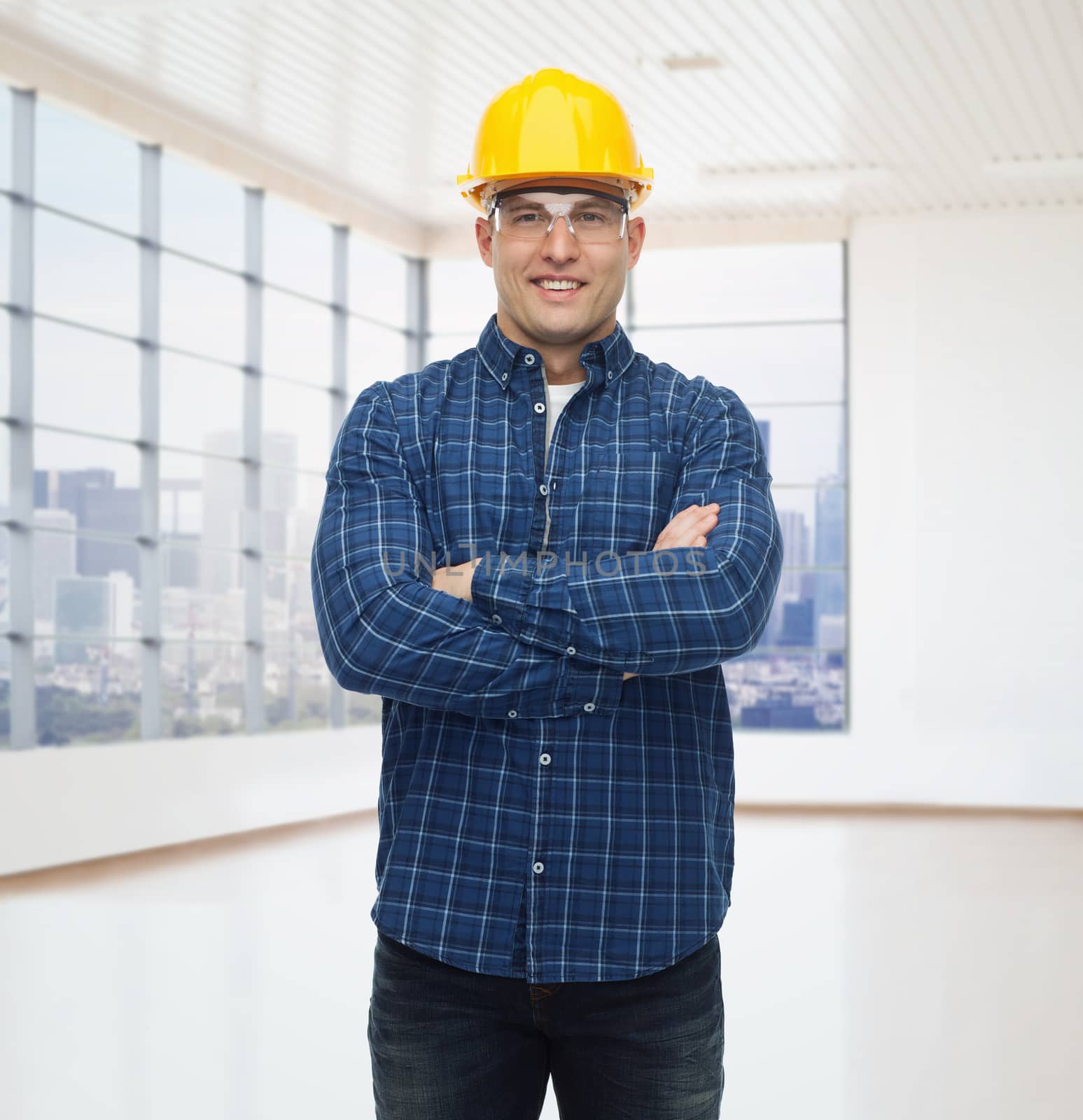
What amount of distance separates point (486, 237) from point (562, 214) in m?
0.16

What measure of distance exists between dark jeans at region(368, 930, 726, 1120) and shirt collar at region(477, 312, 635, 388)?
2.59ft

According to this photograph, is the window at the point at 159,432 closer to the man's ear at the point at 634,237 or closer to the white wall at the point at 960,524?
the white wall at the point at 960,524

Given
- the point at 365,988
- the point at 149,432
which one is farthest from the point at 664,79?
the point at 365,988

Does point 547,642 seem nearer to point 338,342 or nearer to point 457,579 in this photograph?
point 457,579

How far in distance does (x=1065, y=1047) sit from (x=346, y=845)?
6.01 meters

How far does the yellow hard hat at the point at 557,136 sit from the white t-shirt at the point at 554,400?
10.6 inches

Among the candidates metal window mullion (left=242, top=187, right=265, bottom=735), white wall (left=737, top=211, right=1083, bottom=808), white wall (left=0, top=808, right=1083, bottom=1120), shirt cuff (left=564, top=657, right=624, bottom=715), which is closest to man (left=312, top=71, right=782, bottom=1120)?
shirt cuff (left=564, top=657, right=624, bottom=715)

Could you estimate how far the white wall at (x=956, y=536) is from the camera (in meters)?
12.1

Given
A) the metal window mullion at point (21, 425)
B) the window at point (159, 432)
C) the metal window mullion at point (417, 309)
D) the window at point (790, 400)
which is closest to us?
the metal window mullion at point (21, 425)

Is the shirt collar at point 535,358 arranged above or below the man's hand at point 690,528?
above

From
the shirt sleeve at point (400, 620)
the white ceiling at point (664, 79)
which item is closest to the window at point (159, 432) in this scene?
the white ceiling at point (664, 79)

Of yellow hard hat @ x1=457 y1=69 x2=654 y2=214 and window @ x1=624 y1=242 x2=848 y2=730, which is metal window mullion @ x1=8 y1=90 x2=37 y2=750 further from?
yellow hard hat @ x1=457 y1=69 x2=654 y2=214

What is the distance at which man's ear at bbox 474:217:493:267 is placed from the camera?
1953mm

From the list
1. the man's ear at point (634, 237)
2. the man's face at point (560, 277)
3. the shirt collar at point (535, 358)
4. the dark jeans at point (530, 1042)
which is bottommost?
the dark jeans at point (530, 1042)
